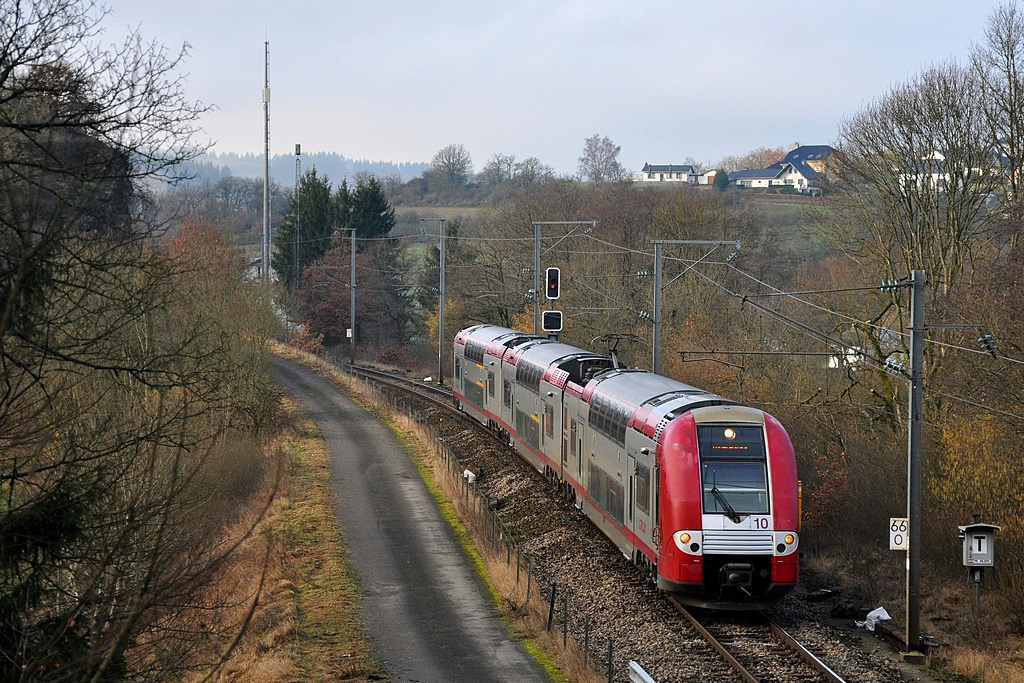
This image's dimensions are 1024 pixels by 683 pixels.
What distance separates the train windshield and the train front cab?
0.02 metres

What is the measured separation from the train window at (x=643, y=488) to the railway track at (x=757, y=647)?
169 cm

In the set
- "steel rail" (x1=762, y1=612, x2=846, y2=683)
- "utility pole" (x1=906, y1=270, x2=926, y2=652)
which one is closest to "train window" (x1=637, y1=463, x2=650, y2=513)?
"steel rail" (x1=762, y1=612, x2=846, y2=683)

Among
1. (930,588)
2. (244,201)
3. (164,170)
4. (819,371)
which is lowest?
(930,588)

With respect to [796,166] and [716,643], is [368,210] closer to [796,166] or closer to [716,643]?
[716,643]

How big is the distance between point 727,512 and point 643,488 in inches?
77.8

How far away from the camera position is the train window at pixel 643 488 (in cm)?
1772

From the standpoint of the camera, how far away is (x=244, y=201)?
145875 mm

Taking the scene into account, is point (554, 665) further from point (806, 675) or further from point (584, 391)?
point (584, 391)

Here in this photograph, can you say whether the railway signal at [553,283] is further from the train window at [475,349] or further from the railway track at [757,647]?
the railway track at [757,647]

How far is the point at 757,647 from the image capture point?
1578 centimetres

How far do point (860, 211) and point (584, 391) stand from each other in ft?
41.4

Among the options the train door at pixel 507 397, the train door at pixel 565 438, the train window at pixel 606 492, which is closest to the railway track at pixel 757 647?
the train window at pixel 606 492

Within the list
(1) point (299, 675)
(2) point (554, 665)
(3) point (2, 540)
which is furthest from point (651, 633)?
(3) point (2, 540)

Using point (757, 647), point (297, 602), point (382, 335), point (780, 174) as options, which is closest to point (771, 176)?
point (780, 174)
